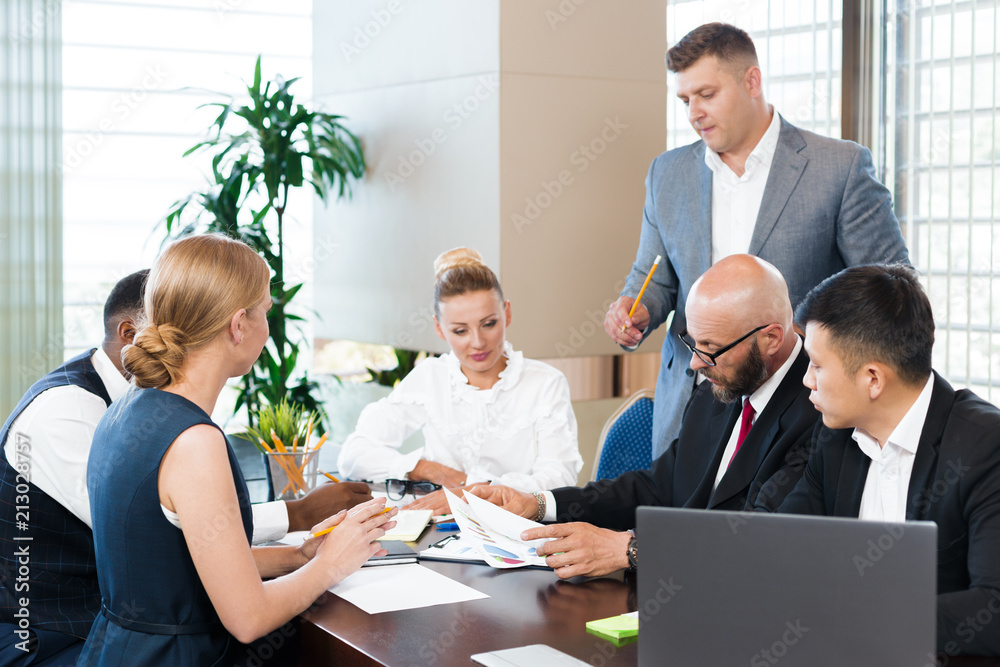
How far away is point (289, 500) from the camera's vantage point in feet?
7.93

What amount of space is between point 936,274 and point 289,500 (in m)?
3.05

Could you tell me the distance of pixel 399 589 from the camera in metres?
1.77

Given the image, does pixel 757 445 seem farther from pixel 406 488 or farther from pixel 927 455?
pixel 406 488

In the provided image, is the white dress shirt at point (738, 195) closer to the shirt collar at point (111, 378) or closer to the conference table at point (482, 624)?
the conference table at point (482, 624)

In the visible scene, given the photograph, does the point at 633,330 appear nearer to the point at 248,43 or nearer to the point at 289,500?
the point at 289,500

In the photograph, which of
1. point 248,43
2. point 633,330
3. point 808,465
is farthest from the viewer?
point 248,43

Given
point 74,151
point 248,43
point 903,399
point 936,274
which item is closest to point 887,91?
point 936,274

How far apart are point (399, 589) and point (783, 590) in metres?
0.86

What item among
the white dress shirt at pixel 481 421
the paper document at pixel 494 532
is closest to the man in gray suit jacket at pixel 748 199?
the white dress shirt at pixel 481 421

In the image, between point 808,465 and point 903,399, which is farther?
point 808,465

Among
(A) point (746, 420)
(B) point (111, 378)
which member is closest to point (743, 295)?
(A) point (746, 420)

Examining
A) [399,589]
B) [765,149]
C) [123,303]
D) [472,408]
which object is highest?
[765,149]

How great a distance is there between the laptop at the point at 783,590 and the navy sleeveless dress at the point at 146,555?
83 cm

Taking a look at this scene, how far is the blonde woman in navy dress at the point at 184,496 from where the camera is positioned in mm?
1577
